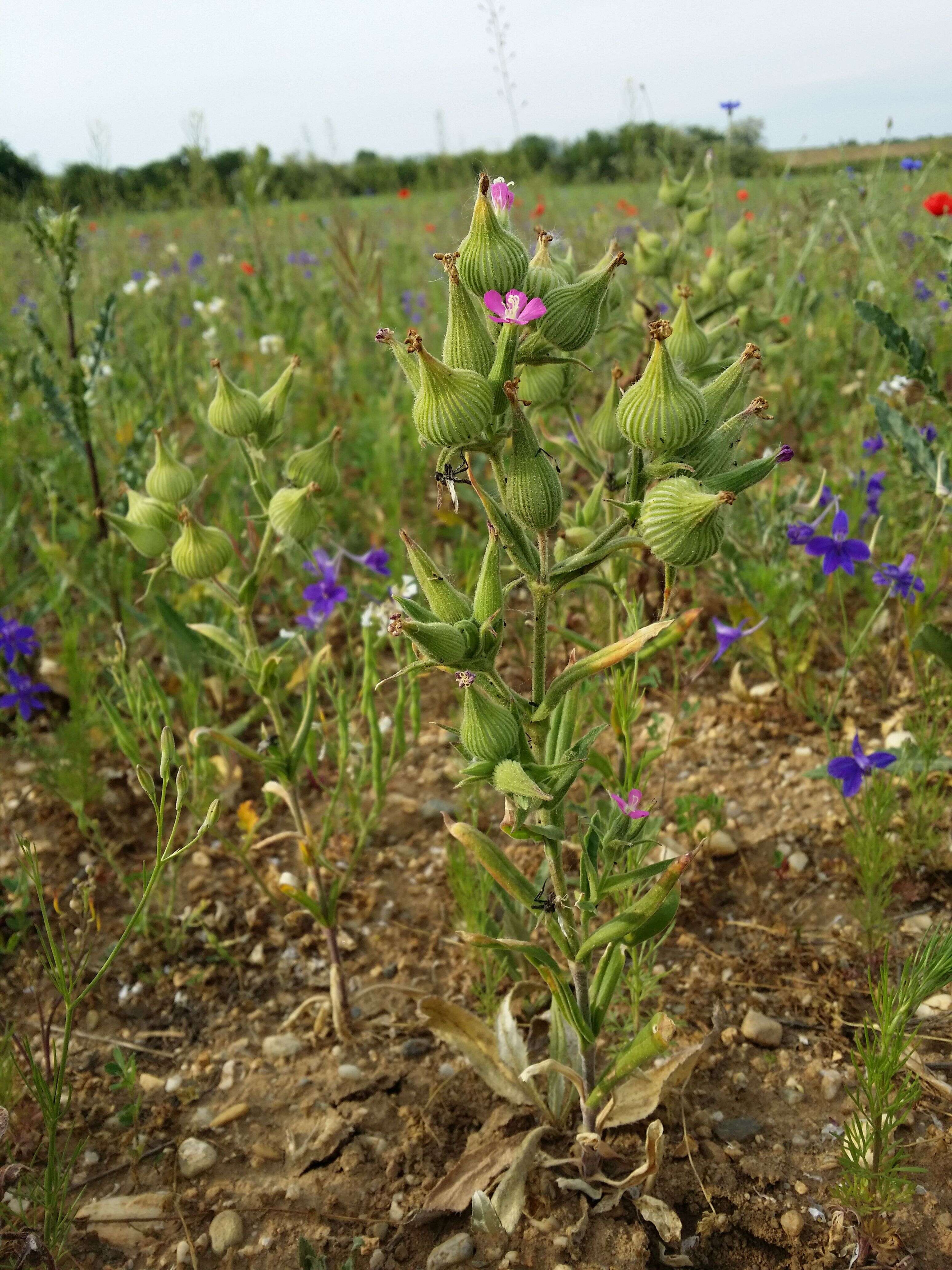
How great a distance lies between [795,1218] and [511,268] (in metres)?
1.63

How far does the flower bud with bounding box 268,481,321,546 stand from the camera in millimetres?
1804

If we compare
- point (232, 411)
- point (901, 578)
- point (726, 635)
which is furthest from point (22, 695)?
point (901, 578)

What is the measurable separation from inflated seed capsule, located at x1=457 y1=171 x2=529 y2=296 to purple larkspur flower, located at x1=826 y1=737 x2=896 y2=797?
1420mm

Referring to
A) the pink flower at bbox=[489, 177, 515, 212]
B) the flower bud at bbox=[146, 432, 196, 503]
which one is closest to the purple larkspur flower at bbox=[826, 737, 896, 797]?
the pink flower at bbox=[489, 177, 515, 212]

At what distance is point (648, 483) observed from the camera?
1.36 meters

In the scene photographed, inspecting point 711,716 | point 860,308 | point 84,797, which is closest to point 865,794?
point 711,716

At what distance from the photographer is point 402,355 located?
1.23 metres

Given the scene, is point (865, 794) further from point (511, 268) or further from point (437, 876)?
point (511, 268)

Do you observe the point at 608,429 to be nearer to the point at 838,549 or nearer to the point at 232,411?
the point at 232,411

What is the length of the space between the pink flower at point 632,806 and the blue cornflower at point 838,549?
49.4 inches

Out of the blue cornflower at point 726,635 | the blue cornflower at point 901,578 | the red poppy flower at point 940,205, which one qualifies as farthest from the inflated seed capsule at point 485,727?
the red poppy flower at point 940,205

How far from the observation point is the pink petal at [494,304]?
116cm

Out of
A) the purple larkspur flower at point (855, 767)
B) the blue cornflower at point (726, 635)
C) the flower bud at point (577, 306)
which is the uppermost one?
the flower bud at point (577, 306)

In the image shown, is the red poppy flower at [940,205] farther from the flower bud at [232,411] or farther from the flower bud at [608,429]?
the flower bud at [232,411]
